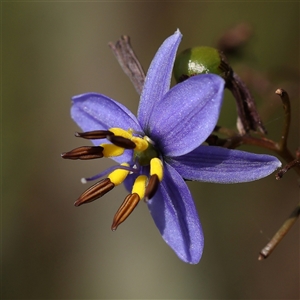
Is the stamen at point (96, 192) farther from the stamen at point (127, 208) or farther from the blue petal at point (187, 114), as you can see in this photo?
the blue petal at point (187, 114)

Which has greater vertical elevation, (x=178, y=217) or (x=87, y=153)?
(x=87, y=153)

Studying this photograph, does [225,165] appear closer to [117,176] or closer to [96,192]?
[117,176]

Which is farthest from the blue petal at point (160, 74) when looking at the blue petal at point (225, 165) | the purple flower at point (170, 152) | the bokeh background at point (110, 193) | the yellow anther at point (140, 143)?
the bokeh background at point (110, 193)

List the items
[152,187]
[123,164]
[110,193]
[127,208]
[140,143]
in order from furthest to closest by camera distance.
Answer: [110,193], [123,164], [140,143], [127,208], [152,187]

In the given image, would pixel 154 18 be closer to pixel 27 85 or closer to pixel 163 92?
pixel 27 85

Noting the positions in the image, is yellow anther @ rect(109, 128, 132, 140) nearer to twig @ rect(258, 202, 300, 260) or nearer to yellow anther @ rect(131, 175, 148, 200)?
yellow anther @ rect(131, 175, 148, 200)

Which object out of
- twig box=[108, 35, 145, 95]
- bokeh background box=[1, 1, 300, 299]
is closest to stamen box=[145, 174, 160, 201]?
twig box=[108, 35, 145, 95]

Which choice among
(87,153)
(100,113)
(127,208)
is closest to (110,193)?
(100,113)

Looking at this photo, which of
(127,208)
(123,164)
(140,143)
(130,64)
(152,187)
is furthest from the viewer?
(130,64)
